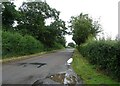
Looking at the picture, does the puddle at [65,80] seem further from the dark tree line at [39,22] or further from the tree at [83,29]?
the tree at [83,29]

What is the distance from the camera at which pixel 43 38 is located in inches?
2180

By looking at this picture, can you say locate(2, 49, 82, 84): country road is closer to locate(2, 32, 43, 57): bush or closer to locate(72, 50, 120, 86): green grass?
locate(72, 50, 120, 86): green grass

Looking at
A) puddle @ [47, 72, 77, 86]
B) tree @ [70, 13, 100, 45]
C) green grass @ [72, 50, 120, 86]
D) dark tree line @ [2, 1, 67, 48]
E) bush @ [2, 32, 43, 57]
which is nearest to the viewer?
puddle @ [47, 72, 77, 86]

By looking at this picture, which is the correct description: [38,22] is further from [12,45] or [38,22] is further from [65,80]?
[65,80]

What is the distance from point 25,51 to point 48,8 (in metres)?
24.3

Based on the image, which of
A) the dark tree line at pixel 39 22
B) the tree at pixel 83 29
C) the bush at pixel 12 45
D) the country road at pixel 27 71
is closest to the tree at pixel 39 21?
the dark tree line at pixel 39 22

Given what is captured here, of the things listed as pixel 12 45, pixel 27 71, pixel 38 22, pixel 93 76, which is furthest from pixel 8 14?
pixel 93 76

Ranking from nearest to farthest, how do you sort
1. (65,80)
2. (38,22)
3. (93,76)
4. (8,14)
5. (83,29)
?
(65,80) → (93,76) → (8,14) → (83,29) → (38,22)

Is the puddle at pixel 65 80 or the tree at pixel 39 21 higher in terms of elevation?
the tree at pixel 39 21

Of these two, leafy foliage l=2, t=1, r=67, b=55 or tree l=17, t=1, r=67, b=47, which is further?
tree l=17, t=1, r=67, b=47

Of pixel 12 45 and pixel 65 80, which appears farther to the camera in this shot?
pixel 12 45

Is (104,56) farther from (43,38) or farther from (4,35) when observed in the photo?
(43,38)

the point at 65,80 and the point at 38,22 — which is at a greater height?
the point at 38,22

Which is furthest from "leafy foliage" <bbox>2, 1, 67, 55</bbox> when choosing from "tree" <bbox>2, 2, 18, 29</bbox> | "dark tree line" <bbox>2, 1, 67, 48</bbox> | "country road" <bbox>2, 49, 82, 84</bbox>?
"country road" <bbox>2, 49, 82, 84</bbox>
